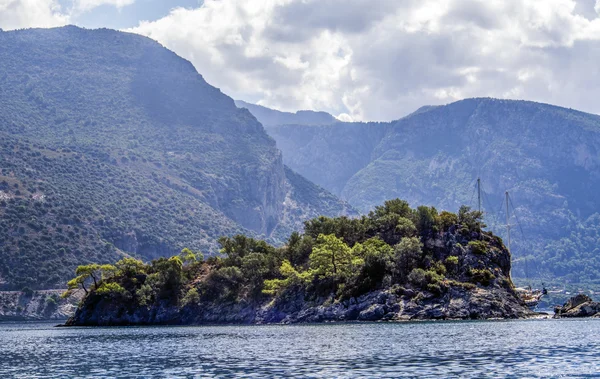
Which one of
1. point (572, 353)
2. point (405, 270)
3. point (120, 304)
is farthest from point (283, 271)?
point (572, 353)

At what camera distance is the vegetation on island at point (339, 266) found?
145250 millimetres

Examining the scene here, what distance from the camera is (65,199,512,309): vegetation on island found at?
145m

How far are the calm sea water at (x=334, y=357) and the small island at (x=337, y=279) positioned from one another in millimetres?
50168

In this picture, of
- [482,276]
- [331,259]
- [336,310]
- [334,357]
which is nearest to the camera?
[334,357]

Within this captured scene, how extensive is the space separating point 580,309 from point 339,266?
49.2 m

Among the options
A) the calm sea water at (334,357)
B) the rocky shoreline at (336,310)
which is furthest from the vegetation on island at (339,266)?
the calm sea water at (334,357)

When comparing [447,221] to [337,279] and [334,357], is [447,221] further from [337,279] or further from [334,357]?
[334,357]

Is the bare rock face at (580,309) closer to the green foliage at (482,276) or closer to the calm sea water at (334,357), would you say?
the green foliage at (482,276)

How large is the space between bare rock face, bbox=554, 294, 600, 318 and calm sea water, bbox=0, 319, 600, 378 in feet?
200

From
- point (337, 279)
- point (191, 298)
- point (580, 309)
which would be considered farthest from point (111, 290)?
point (580, 309)

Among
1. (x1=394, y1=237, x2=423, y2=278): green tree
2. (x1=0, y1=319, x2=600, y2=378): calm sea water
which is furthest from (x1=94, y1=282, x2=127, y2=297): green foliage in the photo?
(x1=0, y1=319, x2=600, y2=378): calm sea water

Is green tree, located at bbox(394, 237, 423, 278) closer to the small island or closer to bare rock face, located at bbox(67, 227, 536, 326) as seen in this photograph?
the small island

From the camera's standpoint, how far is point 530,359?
5509cm

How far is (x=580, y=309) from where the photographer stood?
14562 cm
